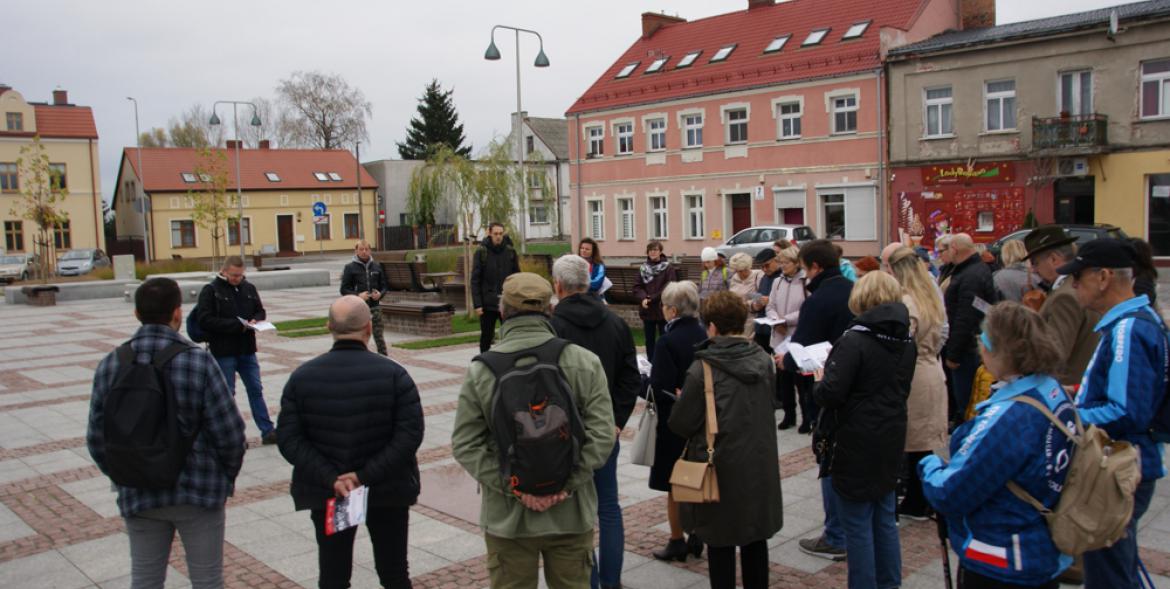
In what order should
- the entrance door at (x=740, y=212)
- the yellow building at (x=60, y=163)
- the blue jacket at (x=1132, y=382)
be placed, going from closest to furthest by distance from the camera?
1. the blue jacket at (x=1132, y=382)
2. the entrance door at (x=740, y=212)
3. the yellow building at (x=60, y=163)

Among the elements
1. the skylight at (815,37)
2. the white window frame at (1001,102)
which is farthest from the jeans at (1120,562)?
the skylight at (815,37)

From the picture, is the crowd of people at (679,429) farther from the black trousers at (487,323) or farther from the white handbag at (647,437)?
the black trousers at (487,323)

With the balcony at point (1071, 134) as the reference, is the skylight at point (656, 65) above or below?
above

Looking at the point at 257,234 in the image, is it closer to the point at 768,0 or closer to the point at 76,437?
the point at 768,0

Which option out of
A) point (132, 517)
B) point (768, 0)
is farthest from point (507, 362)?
point (768, 0)

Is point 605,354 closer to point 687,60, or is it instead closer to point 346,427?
point 346,427

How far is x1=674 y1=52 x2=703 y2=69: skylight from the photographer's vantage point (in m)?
41.3

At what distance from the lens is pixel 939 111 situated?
33375 millimetres

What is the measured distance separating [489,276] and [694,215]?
29321mm

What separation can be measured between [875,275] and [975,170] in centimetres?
3032

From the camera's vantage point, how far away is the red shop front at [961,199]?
103 ft

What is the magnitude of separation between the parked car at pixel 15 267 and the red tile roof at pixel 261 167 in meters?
14.1

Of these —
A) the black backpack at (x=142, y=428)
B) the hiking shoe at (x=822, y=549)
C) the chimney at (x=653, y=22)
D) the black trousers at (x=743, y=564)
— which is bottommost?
the hiking shoe at (x=822, y=549)

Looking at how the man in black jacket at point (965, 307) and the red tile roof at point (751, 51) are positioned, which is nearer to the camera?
the man in black jacket at point (965, 307)
